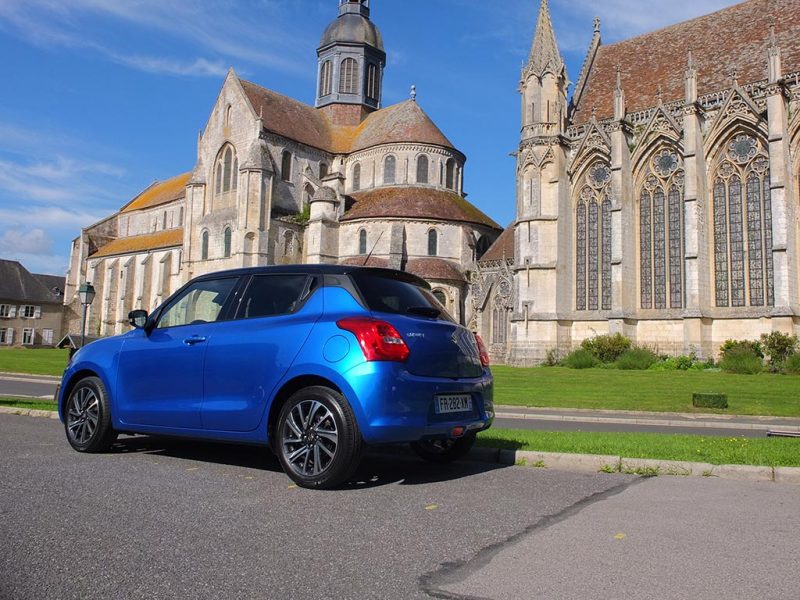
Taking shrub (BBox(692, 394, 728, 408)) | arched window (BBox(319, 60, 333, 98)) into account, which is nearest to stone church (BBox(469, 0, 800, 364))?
shrub (BBox(692, 394, 728, 408))

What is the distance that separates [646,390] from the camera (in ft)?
64.8

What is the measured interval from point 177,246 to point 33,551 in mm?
54090

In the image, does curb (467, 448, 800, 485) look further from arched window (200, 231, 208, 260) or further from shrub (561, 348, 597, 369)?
arched window (200, 231, 208, 260)

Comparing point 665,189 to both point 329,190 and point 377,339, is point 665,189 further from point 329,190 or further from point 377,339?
point 377,339

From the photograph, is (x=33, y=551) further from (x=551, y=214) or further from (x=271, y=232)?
(x=271, y=232)

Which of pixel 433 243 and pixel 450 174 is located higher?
pixel 450 174

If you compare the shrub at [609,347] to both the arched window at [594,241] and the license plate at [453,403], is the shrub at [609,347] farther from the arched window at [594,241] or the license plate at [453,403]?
the license plate at [453,403]

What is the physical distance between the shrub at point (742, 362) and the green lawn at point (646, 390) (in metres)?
0.62

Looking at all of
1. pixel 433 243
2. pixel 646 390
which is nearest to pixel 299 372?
pixel 646 390

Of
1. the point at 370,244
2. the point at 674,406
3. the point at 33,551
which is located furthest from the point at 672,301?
the point at 33,551

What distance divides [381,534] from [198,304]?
3.53 meters

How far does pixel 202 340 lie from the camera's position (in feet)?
20.3

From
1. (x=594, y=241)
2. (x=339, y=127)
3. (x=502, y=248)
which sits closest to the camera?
(x=594, y=241)

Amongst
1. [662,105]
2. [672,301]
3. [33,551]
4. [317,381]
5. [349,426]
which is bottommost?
[33,551]
